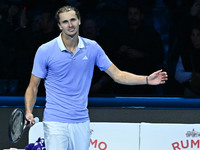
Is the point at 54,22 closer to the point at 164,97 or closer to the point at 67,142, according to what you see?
the point at 164,97

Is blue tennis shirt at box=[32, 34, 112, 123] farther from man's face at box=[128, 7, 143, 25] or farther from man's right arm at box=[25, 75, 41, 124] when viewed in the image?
man's face at box=[128, 7, 143, 25]

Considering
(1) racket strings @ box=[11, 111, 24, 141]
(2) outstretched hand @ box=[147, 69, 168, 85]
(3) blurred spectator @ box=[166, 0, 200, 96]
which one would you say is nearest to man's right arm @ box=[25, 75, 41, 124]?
(1) racket strings @ box=[11, 111, 24, 141]

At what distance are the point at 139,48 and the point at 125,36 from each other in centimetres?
26

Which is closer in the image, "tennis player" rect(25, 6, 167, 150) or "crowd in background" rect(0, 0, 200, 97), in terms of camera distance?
"tennis player" rect(25, 6, 167, 150)

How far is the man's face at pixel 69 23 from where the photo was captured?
13.7 ft

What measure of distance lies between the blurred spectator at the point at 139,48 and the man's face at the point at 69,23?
2476mm

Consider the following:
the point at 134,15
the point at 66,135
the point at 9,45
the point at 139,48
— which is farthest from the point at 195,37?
the point at 66,135

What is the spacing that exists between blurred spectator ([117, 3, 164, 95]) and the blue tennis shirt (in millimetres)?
2429

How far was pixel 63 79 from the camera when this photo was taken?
420cm

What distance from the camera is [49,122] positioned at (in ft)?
13.8

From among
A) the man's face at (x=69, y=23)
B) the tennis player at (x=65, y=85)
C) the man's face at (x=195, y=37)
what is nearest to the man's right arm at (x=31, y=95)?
the tennis player at (x=65, y=85)

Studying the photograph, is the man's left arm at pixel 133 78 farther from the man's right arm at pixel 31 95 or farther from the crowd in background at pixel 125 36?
the crowd in background at pixel 125 36

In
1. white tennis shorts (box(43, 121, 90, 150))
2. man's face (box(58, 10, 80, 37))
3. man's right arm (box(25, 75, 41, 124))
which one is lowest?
white tennis shorts (box(43, 121, 90, 150))

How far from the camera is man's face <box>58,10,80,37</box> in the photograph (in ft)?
13.7
